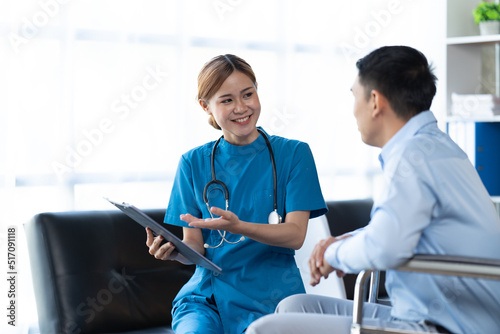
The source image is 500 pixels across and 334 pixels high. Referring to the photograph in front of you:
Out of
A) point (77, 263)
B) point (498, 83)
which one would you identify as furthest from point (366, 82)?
point (498, 83)

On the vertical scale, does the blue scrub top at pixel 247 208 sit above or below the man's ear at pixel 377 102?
below

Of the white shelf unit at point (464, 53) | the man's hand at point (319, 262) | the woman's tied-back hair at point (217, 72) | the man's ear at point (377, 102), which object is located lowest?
the man's hand at point (319, 262)

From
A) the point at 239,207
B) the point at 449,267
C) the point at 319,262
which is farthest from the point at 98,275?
the point at 449,267

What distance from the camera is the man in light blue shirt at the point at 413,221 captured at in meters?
1.24

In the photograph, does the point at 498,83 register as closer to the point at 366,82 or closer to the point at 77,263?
the point at 366,82

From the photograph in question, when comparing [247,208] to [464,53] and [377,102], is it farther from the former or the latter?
[464,53]

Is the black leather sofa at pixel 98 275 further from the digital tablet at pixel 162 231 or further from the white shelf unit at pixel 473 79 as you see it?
the white shelf unit at pixel 473 79

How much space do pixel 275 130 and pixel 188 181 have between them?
1.24 m

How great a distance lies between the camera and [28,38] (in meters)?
2.38

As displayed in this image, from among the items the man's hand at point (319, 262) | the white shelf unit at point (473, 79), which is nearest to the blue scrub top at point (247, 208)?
the man's hand at point (319, 262)

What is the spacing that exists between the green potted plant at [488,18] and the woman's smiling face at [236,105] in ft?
6.05

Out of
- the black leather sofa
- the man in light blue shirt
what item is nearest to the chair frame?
the man in light blue shirt

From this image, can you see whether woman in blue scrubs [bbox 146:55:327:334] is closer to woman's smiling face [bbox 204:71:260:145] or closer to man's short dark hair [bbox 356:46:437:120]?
woman's smiling face [bbox 204:71:260:145]

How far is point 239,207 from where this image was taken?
5.89 feet
